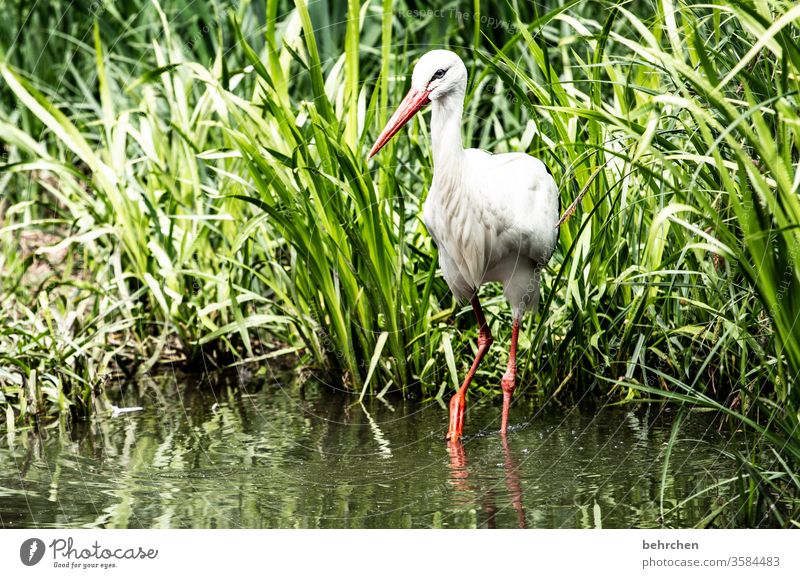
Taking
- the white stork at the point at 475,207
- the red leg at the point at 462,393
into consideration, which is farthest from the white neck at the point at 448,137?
the red leg at the point at 462,393

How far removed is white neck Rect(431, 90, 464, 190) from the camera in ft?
11.5

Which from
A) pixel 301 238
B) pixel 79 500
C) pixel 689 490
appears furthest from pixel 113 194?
pixel 689 490

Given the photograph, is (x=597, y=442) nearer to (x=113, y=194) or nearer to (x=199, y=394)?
(x=199, y=394)

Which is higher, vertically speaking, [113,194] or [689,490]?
[113,194]

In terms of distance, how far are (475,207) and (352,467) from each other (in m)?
1.01

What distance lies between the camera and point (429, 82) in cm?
343

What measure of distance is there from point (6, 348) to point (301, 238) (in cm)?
127

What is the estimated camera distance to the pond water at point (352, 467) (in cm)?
298

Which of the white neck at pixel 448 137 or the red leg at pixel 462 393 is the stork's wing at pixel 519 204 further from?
the red leg at pixel 462 393

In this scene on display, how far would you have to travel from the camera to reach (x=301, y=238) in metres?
4.07
